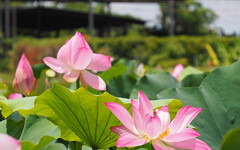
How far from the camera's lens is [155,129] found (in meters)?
0.50

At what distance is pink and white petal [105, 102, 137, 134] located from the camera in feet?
1.64

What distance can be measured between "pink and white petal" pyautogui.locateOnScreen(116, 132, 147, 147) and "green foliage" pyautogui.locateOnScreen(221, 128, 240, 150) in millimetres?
166

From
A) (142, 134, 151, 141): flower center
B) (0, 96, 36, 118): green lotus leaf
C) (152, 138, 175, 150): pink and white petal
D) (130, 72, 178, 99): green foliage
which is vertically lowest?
(130, 72, 178, 99): green foliage

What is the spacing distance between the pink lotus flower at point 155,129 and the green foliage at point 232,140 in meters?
0.14

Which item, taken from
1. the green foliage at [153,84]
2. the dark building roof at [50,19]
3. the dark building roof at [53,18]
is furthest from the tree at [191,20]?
the green foliage at [153,84]

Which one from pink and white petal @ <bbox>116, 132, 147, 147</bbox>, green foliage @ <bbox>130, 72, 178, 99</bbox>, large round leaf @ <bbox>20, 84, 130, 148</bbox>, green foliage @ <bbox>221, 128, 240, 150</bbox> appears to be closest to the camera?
green foliage @ <bbox>221, 128, 240, 150</bbox>

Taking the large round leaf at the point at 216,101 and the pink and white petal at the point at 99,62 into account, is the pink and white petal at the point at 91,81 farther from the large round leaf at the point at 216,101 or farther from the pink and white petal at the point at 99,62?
the large round leaf at the point at 216,101

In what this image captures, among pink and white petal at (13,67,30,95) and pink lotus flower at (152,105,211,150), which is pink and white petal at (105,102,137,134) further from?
pink and white petal at (13,67,30,95)

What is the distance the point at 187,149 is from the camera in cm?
50

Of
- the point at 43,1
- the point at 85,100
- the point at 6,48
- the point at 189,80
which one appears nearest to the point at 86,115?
the point at 85,100

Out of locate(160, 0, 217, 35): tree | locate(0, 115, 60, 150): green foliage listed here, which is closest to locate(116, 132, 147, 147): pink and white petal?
locate(0, 115, 60, 150): green foliage

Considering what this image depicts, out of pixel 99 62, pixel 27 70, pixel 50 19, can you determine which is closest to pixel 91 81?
pixel 99 62

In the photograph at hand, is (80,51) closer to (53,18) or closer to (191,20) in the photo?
(53,18)

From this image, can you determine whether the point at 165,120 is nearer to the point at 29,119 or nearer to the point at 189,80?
the point at 29,119
